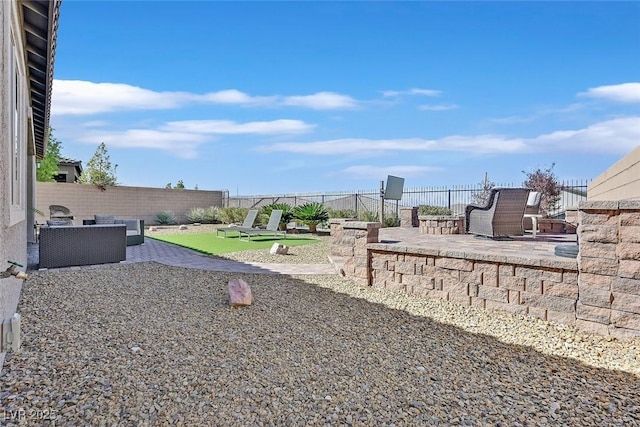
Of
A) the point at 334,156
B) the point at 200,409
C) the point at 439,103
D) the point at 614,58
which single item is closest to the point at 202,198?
the point at 334,156

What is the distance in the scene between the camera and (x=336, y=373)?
272 cm

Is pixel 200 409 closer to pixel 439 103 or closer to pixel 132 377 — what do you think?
pixel 132 377

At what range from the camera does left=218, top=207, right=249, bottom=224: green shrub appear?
18.2 meters

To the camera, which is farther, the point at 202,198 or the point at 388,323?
the point at 202,198

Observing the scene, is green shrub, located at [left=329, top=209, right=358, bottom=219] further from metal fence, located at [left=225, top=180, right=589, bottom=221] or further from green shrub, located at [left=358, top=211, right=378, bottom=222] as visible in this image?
green shrub, located at [left=358, top=211, right=378, bottom=222]

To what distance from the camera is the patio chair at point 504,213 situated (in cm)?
655

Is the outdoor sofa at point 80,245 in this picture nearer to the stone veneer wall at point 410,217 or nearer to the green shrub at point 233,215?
the stone veneer wall at point 410,217

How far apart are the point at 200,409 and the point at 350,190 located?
1610cm

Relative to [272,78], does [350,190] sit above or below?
below

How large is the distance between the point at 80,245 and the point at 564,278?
7319 millimetres

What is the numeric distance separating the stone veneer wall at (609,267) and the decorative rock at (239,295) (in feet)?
11.6

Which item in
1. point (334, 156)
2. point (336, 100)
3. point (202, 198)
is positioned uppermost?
point (336, 100)

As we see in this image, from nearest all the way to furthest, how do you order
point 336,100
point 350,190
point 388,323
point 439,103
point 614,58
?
1. point 388,323
2. point 614,58
3. point 439,103
4. point 336,100
5. point 350,190

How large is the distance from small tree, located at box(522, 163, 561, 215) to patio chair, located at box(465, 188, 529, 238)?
8.54 metres
